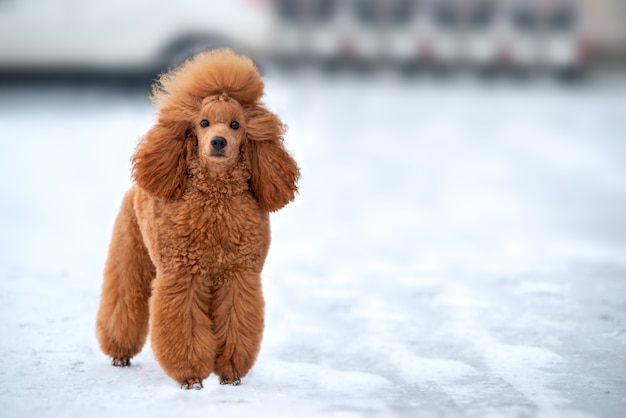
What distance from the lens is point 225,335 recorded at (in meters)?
4.03

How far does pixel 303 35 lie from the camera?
1416cm

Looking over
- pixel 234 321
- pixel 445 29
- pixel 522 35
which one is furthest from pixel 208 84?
pixel 522 35

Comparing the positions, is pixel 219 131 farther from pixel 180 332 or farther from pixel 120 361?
pixel 120 361

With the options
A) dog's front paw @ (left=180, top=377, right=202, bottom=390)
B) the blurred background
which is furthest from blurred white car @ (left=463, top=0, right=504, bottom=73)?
dog's front paw @ (left=180, top=377, right=202, bottom=390)

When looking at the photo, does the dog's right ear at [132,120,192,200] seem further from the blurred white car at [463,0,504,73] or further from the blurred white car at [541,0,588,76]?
the blurred white car at [541,0,588,76]

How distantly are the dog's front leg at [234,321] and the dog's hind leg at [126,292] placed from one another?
419 mm

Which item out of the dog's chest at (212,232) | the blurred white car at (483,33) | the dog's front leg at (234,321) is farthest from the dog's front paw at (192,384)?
the blurred white car at (483,33)

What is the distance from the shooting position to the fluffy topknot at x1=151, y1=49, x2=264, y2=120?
3.93 meters

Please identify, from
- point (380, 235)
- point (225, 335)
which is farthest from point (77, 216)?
point (225, 335)

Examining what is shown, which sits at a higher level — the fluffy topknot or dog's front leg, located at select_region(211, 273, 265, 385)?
the fluffy topknot

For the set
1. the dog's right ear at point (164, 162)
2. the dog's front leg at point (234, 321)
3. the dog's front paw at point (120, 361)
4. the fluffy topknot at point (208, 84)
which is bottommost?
the dog's front paw at point (120, 361)

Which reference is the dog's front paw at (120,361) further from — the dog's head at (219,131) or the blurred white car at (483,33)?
the blurred white car at (483,33)

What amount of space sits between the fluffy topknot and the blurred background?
289 inches

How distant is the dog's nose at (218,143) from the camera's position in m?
3.76
